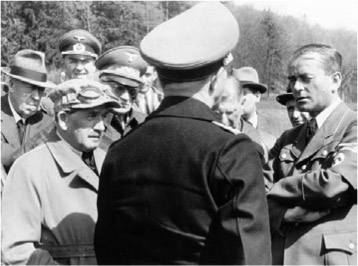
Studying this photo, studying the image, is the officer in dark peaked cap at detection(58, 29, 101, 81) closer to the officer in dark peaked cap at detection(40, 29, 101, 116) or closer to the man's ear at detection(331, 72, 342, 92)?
the officer in dark peaked cap at detection(40, 29, 101, 116)

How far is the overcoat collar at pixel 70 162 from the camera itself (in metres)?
3.77

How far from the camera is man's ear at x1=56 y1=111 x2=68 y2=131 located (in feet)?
12.8

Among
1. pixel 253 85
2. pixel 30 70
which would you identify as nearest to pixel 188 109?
pixel 30 70

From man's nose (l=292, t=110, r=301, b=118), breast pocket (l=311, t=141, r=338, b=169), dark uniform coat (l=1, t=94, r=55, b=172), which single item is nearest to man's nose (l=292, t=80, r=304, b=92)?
breast pocket (l=311, t=141, r=338, b=169)

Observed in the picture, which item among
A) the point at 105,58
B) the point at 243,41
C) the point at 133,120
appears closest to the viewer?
the point at 133,120

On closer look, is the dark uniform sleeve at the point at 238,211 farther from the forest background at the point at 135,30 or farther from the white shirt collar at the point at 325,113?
the forest background at the point at 135,30

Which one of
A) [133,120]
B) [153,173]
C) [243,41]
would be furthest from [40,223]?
[243,41]

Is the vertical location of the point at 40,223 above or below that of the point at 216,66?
below

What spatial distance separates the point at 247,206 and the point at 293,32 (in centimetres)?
2480

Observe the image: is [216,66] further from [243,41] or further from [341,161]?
[243,41]

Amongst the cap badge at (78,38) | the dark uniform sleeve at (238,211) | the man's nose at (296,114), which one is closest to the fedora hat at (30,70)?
the cap badge at (78,38)

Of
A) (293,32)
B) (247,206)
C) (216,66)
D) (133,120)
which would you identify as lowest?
(293,32)

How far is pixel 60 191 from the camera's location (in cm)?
371

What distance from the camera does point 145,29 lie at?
23.1 metres
